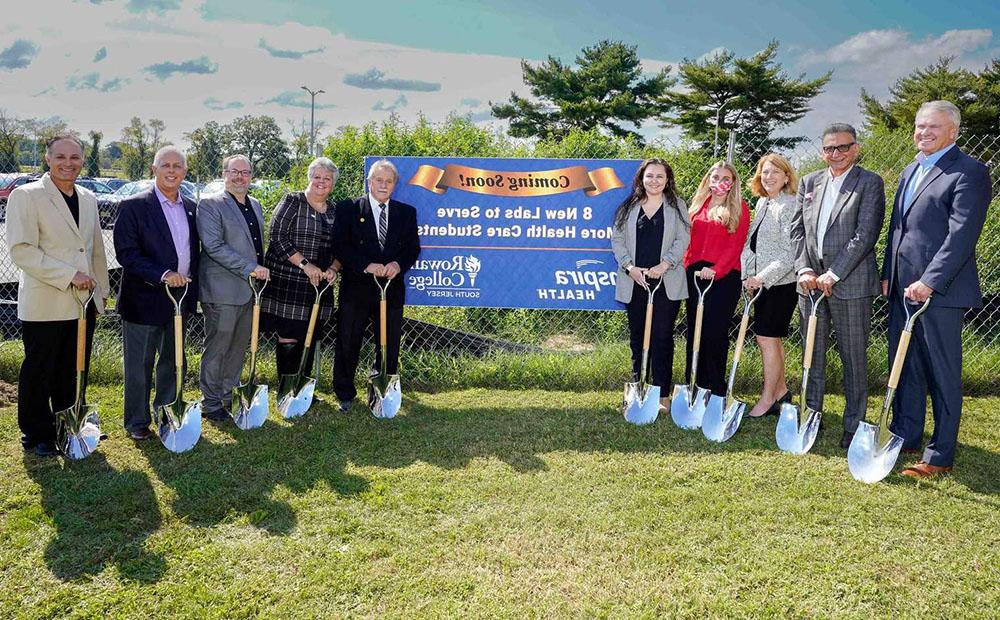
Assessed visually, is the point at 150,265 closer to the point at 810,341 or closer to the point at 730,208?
the point at 730,208

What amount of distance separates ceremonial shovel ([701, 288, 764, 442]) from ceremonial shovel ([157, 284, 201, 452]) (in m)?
3.23

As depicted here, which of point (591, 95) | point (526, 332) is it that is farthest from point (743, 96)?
point (526, 332)

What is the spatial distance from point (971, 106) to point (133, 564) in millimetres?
38637

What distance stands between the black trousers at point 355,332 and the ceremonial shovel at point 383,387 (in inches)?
2.9

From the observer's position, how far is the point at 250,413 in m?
4.77

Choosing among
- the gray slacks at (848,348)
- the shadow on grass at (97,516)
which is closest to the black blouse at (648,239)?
the gray slacks at (848,348)

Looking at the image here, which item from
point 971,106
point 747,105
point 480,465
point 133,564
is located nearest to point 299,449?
point 480,465

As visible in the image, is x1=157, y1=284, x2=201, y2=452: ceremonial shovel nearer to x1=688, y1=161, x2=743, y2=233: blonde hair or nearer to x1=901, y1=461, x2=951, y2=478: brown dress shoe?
x1=688, y1=161, x2=743, y2=233: blonde hair

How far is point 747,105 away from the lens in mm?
42125

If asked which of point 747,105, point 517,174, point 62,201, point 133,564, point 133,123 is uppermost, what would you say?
point 747,105

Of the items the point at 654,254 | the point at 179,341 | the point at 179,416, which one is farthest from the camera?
the point at 654,254

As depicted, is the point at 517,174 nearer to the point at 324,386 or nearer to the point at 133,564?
the point at 324,386

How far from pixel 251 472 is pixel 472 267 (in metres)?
2.40

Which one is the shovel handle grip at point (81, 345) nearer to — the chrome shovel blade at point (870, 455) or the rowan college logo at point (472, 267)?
the rowan college logo at point (472, 267)
